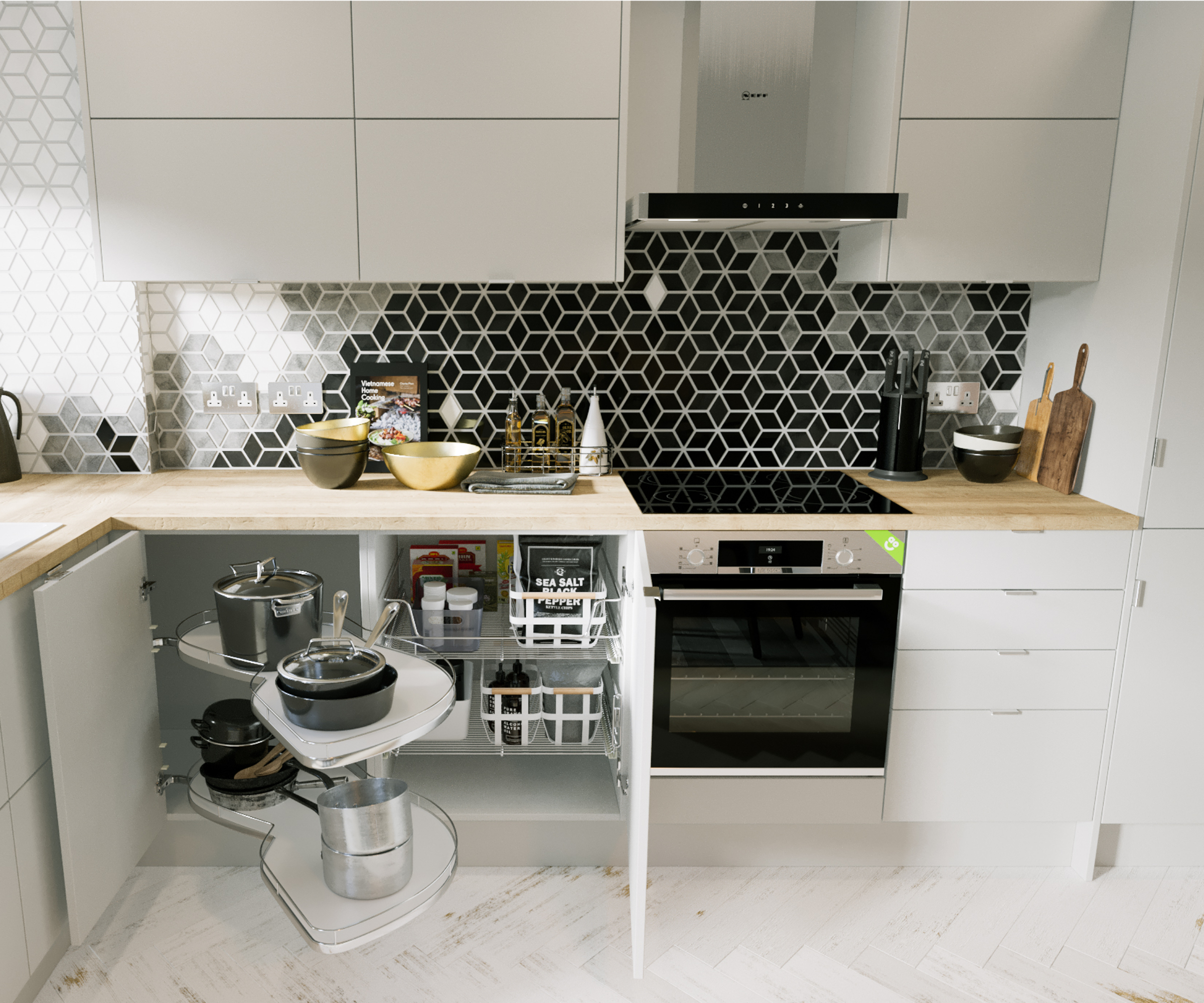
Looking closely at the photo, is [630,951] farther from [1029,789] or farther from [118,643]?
[118,643]

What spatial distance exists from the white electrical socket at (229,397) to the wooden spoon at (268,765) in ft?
3.35

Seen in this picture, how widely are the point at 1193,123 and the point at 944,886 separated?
1.92 metres

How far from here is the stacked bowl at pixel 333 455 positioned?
90.0 inches

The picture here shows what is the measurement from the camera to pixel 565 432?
262cm

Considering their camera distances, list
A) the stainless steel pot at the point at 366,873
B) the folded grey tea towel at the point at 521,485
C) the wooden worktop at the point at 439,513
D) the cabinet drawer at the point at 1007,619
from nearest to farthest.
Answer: the stainless steel pot at the point at 366,873
the wooden worktop at the point at 439,513
the cabinet drawer at the point at 1007,619
the folded grey tea towel at the point at 521,485

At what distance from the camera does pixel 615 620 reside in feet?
7.57

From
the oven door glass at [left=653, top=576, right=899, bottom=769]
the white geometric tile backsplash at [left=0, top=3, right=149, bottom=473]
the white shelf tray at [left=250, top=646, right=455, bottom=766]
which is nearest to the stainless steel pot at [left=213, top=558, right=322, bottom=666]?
the white shelf tray at [left=250, top=646, right=455, bottom=766]

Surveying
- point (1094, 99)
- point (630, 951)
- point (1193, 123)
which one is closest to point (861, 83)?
point (1094, 99)

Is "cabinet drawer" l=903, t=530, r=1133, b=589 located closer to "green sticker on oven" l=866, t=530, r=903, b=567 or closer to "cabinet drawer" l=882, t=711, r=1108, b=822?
"green sticker on oven" l=866, t=530, r=903, b=567

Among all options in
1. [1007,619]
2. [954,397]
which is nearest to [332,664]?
[1007,619]

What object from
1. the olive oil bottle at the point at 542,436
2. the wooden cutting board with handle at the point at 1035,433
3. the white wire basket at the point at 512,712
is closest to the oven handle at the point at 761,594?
the white wire basket at the point at 512,712

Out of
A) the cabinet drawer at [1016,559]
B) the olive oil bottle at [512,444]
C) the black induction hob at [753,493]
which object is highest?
the olive oil bottle at [512,444]

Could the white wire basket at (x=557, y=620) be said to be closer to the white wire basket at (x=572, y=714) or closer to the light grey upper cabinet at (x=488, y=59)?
the white wire basket at (x=572, y=714)

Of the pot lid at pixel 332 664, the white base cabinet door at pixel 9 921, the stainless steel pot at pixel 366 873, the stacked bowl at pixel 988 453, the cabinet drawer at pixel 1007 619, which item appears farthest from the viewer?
the stacked bowl at pixel 988 453
